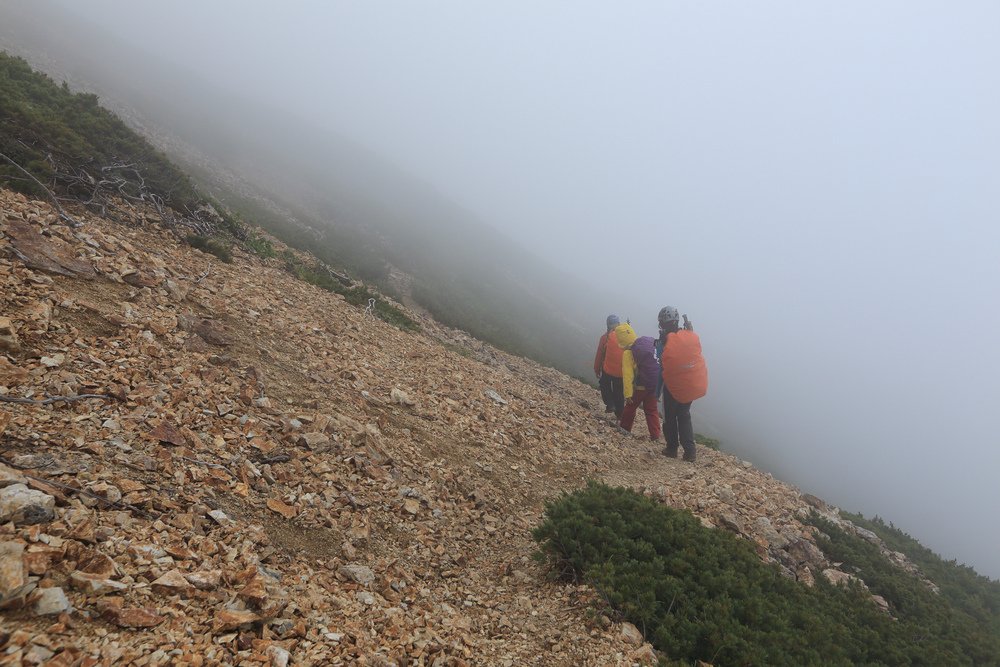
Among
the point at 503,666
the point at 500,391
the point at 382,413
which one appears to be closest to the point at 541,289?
the point at 500,391

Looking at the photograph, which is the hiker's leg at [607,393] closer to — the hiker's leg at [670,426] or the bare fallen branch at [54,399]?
the hiker's leg at [670,426]

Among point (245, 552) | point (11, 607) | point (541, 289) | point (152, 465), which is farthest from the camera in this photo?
point (541, 289)

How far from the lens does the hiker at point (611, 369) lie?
541 inches

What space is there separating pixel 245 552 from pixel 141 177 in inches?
348

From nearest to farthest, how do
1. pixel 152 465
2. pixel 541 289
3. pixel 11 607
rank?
pixel 11 607 < pixel 152 465 < pixel 541 289

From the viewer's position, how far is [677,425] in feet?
39.0

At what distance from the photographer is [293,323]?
8.68 metres

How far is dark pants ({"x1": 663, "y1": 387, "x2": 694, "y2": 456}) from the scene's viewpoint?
11609 millimetres

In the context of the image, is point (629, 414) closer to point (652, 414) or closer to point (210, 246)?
point (652, 414)

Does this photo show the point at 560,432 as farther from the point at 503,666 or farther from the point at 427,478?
the point at 503,666

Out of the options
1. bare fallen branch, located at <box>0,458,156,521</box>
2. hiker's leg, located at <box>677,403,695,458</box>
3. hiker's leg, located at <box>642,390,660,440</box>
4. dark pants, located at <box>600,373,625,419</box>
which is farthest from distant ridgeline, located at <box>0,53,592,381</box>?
hiker's leg, located at <box>677,403,695,458</box>

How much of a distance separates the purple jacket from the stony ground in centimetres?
310

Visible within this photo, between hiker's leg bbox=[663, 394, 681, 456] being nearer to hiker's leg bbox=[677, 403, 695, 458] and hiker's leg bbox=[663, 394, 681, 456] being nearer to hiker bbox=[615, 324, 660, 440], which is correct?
hiker's leg bbox=[677, 403, 695, 458]

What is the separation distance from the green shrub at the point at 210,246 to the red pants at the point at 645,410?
9.44 meters
